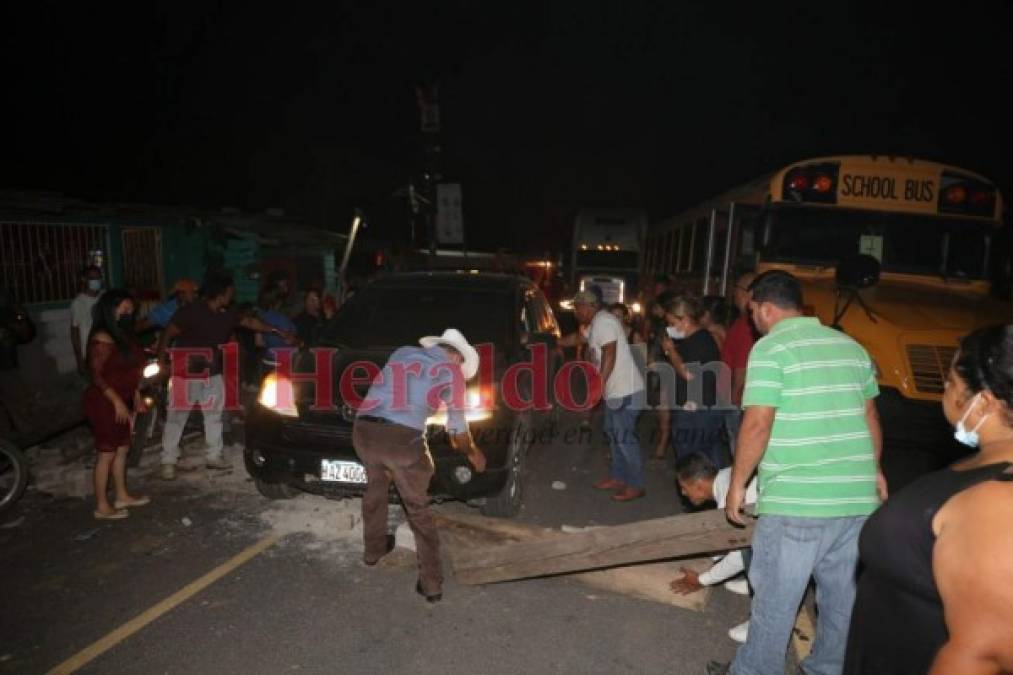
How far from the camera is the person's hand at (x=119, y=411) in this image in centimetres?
496

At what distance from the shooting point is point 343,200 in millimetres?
30891

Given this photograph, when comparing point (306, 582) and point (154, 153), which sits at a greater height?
point (154, 153)

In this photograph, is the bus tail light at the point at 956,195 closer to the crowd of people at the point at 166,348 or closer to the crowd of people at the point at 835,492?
the crowd of people at the point at 835,492

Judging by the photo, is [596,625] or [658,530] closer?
[658,530]

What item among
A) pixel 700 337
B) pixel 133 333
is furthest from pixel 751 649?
pixel 133 333

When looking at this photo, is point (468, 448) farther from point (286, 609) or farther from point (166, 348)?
point (166, 348)

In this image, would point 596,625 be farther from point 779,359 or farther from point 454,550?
point 779,359

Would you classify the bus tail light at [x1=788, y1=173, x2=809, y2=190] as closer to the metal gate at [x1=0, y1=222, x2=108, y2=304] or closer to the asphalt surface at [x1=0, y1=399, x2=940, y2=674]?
the asphalt surface at [x1=0, y1=399, x2=940, y2=674]

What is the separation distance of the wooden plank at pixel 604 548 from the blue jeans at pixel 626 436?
6.60 ft

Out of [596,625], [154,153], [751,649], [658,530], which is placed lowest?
[596,625]

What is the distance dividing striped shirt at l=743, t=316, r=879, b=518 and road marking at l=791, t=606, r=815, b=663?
3.51 feet

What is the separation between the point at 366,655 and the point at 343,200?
29.5m

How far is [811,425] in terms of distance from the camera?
2.82 meters

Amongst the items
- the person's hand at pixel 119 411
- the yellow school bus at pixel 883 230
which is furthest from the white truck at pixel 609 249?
the person's hand at pixel 119 411
